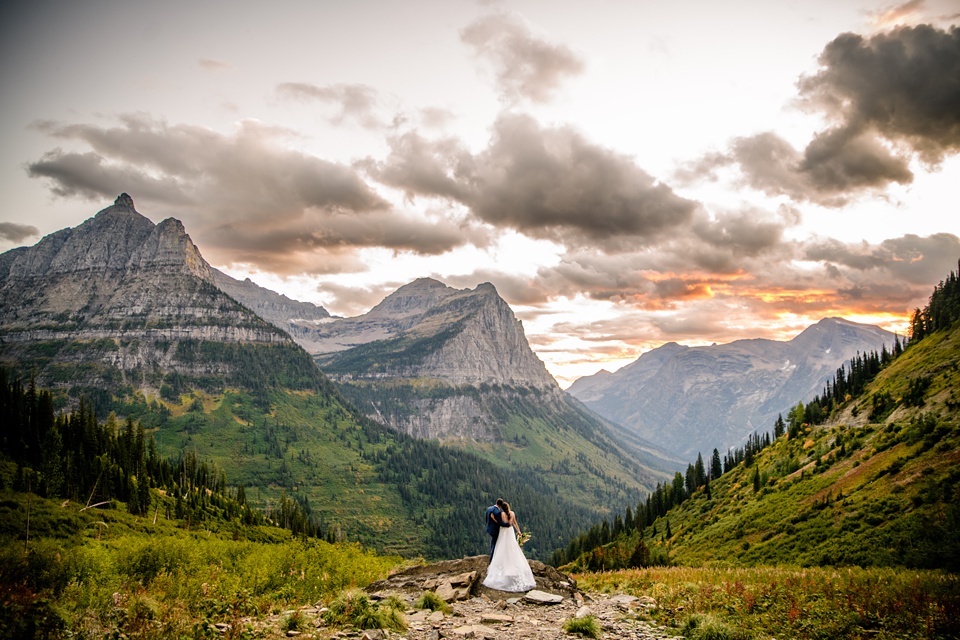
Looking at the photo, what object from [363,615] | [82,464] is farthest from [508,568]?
[82,464]

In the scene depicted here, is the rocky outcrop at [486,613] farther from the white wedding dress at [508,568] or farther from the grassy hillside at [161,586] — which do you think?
the grassy hillside at [161,586]

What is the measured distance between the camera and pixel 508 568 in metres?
25.5

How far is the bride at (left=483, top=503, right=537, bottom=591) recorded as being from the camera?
25.1 m

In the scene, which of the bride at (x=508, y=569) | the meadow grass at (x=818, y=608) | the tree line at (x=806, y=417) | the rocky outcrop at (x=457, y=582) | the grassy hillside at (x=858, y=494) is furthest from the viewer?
the tree line at (x=806, y=417)

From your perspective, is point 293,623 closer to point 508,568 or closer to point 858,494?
point 508,568

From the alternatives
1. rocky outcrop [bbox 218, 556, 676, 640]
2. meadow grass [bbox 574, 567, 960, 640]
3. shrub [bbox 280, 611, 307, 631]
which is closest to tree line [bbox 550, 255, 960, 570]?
rocky outcrop [bbox 218, 556, 676, 640]

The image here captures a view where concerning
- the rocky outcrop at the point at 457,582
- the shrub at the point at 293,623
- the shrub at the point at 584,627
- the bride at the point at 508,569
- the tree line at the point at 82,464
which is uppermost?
the shrub at the point at 293,623

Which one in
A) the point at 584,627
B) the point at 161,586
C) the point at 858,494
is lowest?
the point at 858,494

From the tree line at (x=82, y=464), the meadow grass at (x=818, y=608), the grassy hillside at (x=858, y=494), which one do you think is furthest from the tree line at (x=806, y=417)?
the meadow grass at (x=818, y=608)

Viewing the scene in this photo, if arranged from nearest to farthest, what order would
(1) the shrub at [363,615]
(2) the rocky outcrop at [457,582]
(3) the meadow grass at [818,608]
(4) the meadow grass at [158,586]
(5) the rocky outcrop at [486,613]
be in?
(4) the meadow grass at [158,586]
(3) the meadow grass at [818,608]
(5) the rocky outcrop at [486,613]
(1) the shrub at [363,615]
(2) the rocky outcrop at [457,582]

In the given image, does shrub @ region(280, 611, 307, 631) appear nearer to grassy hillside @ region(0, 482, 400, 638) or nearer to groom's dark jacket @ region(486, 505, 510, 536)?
grassy hillside @ region(0, 482, 400, 638)

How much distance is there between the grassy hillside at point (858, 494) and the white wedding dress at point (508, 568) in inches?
1297

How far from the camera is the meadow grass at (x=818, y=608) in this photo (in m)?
15.5

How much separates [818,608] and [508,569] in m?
13.2
